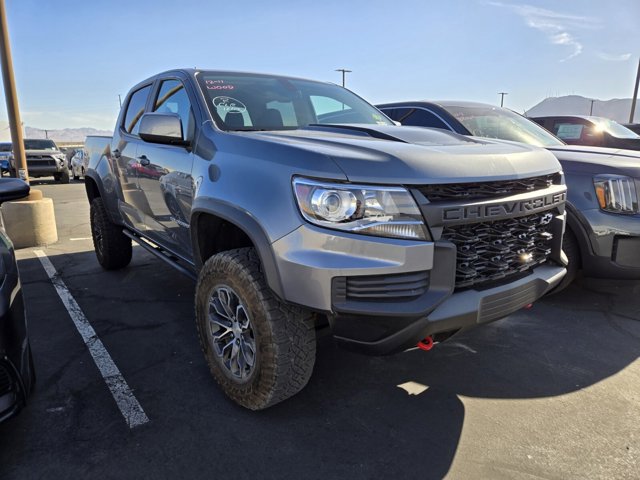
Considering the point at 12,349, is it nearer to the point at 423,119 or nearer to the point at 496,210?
the point at 496,210

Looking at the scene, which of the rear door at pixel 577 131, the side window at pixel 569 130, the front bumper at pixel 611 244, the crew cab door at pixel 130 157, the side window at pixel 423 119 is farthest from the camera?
the side window at pixel 569 130

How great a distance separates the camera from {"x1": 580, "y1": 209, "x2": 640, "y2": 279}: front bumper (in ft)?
11.6

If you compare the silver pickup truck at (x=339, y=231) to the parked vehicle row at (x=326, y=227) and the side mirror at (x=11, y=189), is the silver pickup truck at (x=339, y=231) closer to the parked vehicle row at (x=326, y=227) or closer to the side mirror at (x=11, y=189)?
the parked vehicle row at (x=326, y=227)

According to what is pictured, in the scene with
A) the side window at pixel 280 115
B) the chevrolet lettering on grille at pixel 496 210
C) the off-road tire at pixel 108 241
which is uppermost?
the side window at pixel 280 115

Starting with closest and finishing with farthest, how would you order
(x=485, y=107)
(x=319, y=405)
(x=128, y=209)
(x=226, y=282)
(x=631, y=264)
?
1. (x=226, y=282)
2. (x=319, y=405)
3. (x=631, y=264)
4. (x=128, y=209)
5. (x=485, y=107)

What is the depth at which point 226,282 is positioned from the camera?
2.43m

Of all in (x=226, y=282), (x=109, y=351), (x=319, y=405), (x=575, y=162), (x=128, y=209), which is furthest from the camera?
(x=128, y=209)

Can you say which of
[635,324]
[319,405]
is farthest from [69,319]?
[635,324]

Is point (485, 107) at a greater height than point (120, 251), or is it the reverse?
point (485, 107)

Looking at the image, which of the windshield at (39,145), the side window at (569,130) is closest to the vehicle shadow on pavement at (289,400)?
the side window at (569,130)

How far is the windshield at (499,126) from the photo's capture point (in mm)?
5004

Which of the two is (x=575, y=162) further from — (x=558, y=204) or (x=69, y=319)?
(x=69, y=319)

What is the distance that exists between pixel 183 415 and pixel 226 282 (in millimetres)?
775

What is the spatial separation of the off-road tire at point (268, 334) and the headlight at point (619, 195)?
8.91ft
